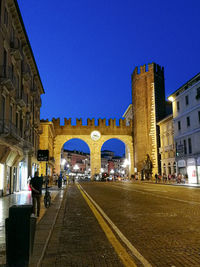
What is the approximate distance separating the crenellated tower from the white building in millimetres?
12403

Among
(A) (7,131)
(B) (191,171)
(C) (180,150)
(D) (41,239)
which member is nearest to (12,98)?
(A) (7,131)

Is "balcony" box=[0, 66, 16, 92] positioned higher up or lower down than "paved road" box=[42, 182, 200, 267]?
higher up

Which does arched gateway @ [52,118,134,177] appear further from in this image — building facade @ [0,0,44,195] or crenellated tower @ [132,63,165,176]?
building facade @ [0,0,44,195]

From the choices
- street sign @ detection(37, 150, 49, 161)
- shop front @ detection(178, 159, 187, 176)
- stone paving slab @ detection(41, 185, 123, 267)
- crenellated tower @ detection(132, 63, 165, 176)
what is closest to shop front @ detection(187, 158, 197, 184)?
shop front @ detection(178, 159, 187, 176)

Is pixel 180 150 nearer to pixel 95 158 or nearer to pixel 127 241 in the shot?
pixel 95 158

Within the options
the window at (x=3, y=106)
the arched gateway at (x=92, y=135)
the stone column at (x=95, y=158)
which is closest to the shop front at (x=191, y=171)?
the window at (x=3, y=106)

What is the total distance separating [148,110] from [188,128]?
18193 mm

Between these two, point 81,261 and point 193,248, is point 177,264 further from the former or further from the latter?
point 81,261

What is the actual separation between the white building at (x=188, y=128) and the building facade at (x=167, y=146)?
4.92 m

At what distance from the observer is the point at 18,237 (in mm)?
3520

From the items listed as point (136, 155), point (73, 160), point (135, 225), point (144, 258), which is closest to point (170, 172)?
point (136, 155)

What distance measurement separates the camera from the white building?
33125mm

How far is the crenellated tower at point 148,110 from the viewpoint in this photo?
51.8 metres

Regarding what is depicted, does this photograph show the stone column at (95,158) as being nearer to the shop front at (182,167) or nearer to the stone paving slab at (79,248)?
the shop front at (182,167)
